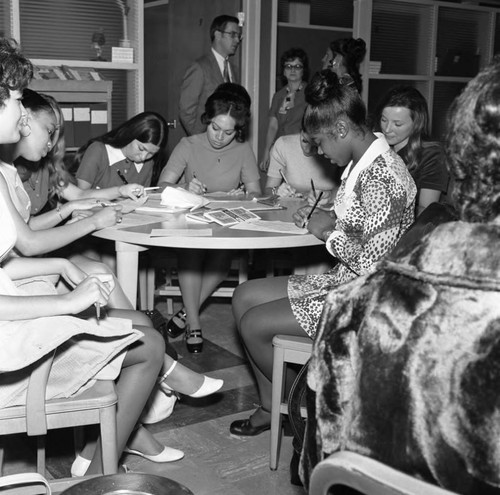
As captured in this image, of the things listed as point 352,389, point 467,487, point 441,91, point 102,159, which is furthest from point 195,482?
point 441,91

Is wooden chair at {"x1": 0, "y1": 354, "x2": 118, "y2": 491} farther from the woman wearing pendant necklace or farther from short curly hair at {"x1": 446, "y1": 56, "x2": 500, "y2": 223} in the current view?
the woman wearing pendant necklace

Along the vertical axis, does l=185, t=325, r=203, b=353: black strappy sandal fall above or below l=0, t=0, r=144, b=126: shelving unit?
below

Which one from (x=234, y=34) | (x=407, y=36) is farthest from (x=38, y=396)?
(x=407, y=36)

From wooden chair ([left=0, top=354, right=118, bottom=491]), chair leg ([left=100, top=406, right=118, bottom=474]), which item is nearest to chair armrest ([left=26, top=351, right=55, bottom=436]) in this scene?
wooden chair ([left=0, top=354, right=118, bottom=491])

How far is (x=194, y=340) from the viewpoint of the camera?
366cm

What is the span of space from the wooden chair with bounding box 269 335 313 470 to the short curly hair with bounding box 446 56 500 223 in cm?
116

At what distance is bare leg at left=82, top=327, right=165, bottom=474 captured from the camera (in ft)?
7.04

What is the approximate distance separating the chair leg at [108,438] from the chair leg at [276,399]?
65 centimetres

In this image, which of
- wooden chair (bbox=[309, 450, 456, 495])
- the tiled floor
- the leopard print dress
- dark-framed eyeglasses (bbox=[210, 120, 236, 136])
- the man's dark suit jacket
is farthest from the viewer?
the man's dark suit jacket

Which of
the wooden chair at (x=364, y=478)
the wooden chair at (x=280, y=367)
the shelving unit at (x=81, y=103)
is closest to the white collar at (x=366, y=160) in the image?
the wooden chair at (x=280, y=367)

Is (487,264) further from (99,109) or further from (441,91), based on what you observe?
(441,91)

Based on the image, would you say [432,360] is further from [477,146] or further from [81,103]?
Result: [81,103]

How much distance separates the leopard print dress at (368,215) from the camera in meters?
2.30

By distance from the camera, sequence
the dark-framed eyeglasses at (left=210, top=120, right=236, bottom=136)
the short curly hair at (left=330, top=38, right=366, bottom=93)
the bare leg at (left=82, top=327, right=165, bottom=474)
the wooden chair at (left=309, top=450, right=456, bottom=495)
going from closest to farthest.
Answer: the wooden chair at (left=309, top=450, right=456, bottom=495), the bare leg at (left=82, top=327, right=165, bottom=474), the dark-framed eyeglasses at (left=210, top=120, right=236, bottom=136), the short curly hair at (left=330, top=38, right=366, bottom=93)
